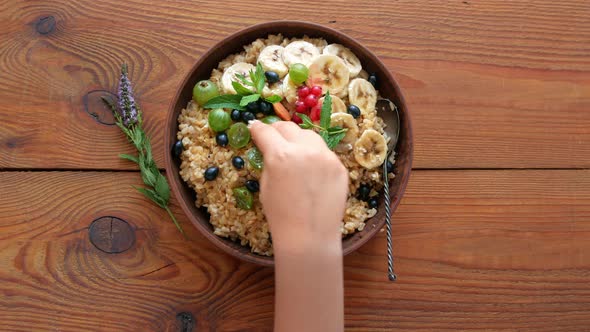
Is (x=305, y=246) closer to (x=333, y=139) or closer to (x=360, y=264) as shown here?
(x=333, y=139)

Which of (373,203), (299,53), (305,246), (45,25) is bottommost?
(305,246)

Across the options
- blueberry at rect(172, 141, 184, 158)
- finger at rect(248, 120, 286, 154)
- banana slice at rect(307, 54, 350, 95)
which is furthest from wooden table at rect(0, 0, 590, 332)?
finger at rect(248, 120, 286, 154)

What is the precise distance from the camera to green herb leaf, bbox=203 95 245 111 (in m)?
1.00

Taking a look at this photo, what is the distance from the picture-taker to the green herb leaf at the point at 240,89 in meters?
0.98

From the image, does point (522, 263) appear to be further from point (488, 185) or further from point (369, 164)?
point (369, 164)

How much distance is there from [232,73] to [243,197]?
27 centimetres

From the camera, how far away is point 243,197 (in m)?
1.01

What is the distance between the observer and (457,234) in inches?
49.1

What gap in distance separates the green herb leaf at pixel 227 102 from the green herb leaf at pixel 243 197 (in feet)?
0.54

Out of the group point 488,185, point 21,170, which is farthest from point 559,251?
point 21,170

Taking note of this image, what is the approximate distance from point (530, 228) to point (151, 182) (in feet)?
3.12

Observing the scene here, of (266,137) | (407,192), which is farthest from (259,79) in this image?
(407,192)

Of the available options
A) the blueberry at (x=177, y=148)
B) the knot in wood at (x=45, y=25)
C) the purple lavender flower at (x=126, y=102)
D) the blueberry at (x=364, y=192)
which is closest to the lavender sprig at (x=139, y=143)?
the purple lavender flower at (x=126, y=102)

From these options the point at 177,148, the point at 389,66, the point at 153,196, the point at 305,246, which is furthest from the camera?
the point at 389,66
